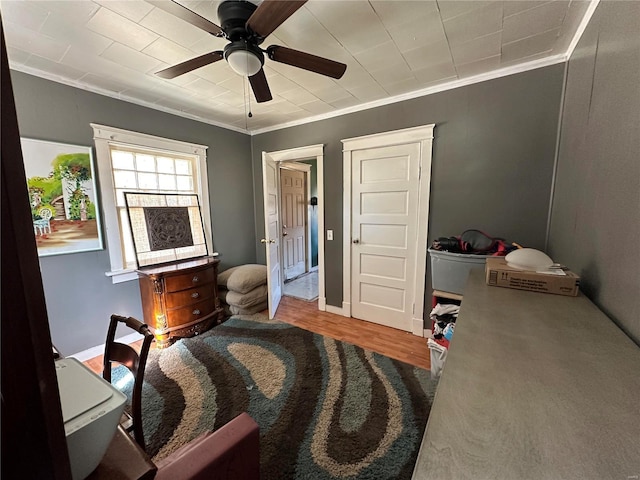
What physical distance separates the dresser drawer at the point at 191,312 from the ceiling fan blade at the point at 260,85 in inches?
83.1

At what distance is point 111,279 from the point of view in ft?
Answer: 8.34

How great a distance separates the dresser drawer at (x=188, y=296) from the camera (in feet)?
8.37

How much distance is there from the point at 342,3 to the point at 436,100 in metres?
1.43

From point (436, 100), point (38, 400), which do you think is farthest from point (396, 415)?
point (436, 100)

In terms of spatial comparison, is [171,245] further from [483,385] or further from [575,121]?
[575,121]

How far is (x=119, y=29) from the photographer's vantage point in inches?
63.3

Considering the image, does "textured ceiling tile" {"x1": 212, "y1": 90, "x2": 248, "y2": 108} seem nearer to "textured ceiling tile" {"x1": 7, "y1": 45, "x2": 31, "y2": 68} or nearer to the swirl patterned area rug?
"textured ceiling tile" {"x1": 7, "y1": 45, "x2": 31, "y2": 68}

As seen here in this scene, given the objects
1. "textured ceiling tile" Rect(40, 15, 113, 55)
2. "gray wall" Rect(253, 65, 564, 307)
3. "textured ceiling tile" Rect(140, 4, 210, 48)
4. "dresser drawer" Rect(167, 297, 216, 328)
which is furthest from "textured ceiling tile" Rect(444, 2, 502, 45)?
"dresser drawer" Rect(167, 297, 216, 328)

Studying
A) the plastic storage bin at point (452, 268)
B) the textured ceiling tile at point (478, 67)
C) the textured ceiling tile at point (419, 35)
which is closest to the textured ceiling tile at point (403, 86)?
the textured ceiling tile at point (478, 67)

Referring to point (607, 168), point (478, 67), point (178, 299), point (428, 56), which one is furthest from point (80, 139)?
point (607, 168)

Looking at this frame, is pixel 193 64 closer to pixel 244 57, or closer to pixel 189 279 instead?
pixel 244 57

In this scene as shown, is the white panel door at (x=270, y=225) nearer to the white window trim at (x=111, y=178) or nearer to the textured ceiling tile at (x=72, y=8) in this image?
the white window trim at (x=111, y=178)

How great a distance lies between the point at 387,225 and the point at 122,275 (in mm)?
2776

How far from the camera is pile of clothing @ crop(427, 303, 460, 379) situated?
72.6 inches
